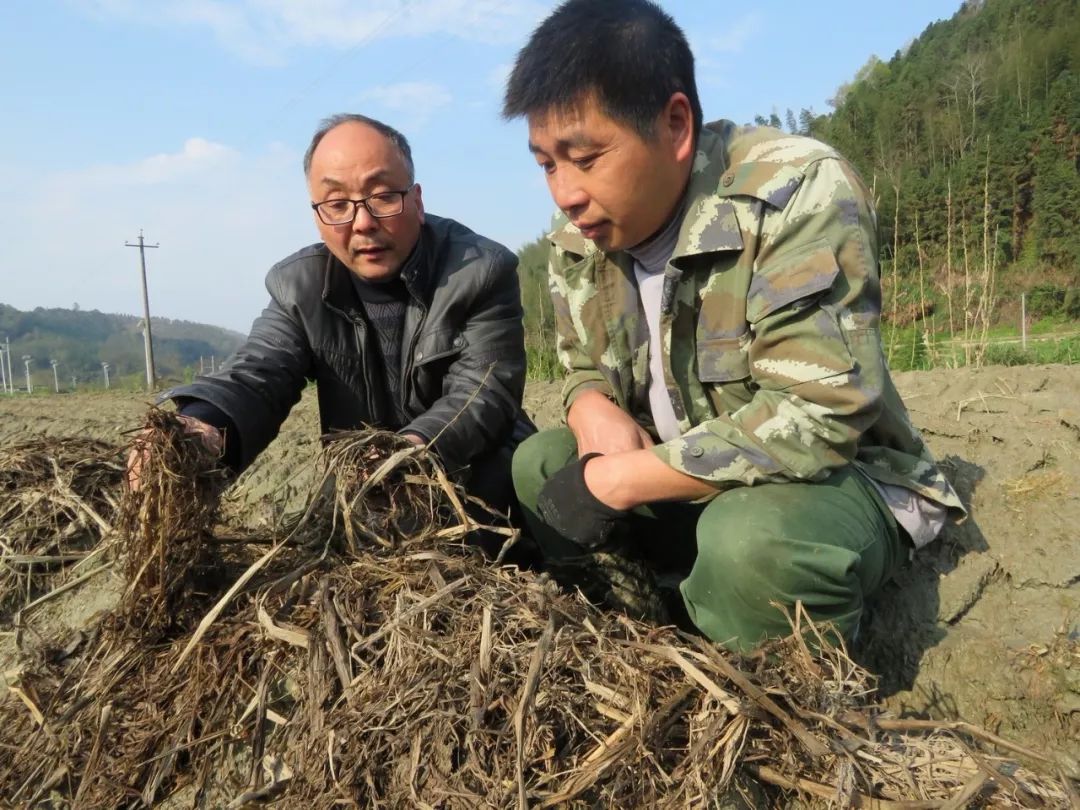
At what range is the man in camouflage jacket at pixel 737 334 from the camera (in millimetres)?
1687

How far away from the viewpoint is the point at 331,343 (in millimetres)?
2627

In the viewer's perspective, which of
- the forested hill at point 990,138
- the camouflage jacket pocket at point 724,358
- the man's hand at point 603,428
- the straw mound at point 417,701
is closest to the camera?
the straw mound at point 417,701

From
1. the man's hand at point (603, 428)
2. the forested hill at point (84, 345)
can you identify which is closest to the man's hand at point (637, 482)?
the man's hand at point (603, 428)

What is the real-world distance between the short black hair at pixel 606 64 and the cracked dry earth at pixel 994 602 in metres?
1.09

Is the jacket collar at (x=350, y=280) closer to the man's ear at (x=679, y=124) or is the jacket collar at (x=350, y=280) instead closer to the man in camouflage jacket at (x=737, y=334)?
the man in camouflage jacket at (x=737, y=334)

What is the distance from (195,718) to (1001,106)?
116 ft

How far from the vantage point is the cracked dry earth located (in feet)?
6.76

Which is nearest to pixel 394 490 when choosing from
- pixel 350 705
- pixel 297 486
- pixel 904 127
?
pixel 350 705

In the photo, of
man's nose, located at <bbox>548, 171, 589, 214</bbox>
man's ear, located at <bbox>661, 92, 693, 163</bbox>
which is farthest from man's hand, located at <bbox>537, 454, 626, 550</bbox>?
man's ear, located at <bbox>661, 92, 693, 163</bbox>

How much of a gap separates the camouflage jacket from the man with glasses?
0.57 meters

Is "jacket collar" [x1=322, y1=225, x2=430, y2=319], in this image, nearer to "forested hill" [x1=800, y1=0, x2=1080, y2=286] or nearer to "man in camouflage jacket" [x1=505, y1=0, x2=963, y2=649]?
"man in camouflage jacket" [x1=505, y1=0, x2=963, y2=649]

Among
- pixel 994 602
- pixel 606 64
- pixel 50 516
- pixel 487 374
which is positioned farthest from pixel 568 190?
pixel 50 516

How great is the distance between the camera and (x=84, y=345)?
10875 centimetres

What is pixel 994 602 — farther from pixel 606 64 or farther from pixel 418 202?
pixel 418 202
